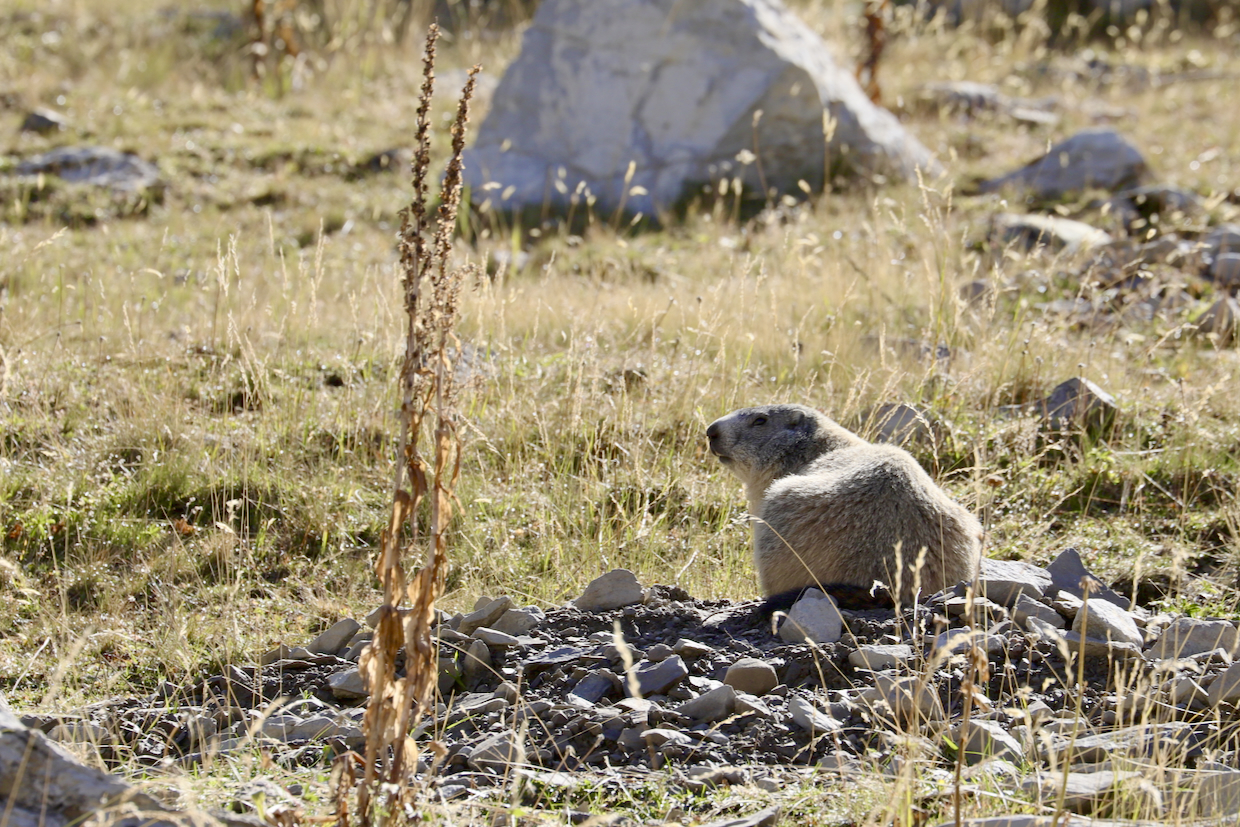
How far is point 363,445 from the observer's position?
5.78 metres

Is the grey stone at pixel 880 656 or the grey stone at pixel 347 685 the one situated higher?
the grey stone at pixel 880 656

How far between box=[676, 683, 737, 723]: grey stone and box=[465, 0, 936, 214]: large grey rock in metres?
7.84

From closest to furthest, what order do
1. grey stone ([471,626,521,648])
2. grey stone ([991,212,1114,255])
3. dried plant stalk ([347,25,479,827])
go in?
dried plant stalk ([347,25,479,827]), grey stone ([471,626,521,648]), grey stone ([991,212,1114,255])

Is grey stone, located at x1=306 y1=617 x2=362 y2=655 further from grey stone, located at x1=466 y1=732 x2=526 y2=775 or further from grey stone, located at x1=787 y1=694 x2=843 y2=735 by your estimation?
grey stone, located at x1=787 y1=694 x2=843 y2=735

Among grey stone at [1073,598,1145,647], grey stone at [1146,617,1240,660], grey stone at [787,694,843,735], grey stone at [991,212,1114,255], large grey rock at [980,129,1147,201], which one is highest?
large grey rock at [980,129,1147,201]

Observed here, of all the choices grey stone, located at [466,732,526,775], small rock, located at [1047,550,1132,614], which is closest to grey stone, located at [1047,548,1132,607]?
small rock, located at [1047,550,1132,614]

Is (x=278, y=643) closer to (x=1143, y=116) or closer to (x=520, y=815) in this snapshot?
(x=520, y=815)

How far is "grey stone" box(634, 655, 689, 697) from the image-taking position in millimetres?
3598

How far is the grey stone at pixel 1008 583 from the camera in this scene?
4.05 meters

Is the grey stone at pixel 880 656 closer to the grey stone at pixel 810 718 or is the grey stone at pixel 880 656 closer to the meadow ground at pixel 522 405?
the grey stone at pixel 810 718

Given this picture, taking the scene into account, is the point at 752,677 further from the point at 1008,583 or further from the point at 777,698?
the point at 1008,583

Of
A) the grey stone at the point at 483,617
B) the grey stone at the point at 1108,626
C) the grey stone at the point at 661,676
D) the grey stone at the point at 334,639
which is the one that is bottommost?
the grey stone at the point at 334,639

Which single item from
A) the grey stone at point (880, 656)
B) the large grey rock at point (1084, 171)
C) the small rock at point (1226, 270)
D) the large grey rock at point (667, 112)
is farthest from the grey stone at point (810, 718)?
the large grey rock at point (1084, 171)

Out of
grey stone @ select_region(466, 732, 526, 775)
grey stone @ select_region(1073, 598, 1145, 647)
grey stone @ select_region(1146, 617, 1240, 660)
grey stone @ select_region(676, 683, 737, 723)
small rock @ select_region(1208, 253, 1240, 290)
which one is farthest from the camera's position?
small rock @ select_region(1208, 253, 1240, 290)
